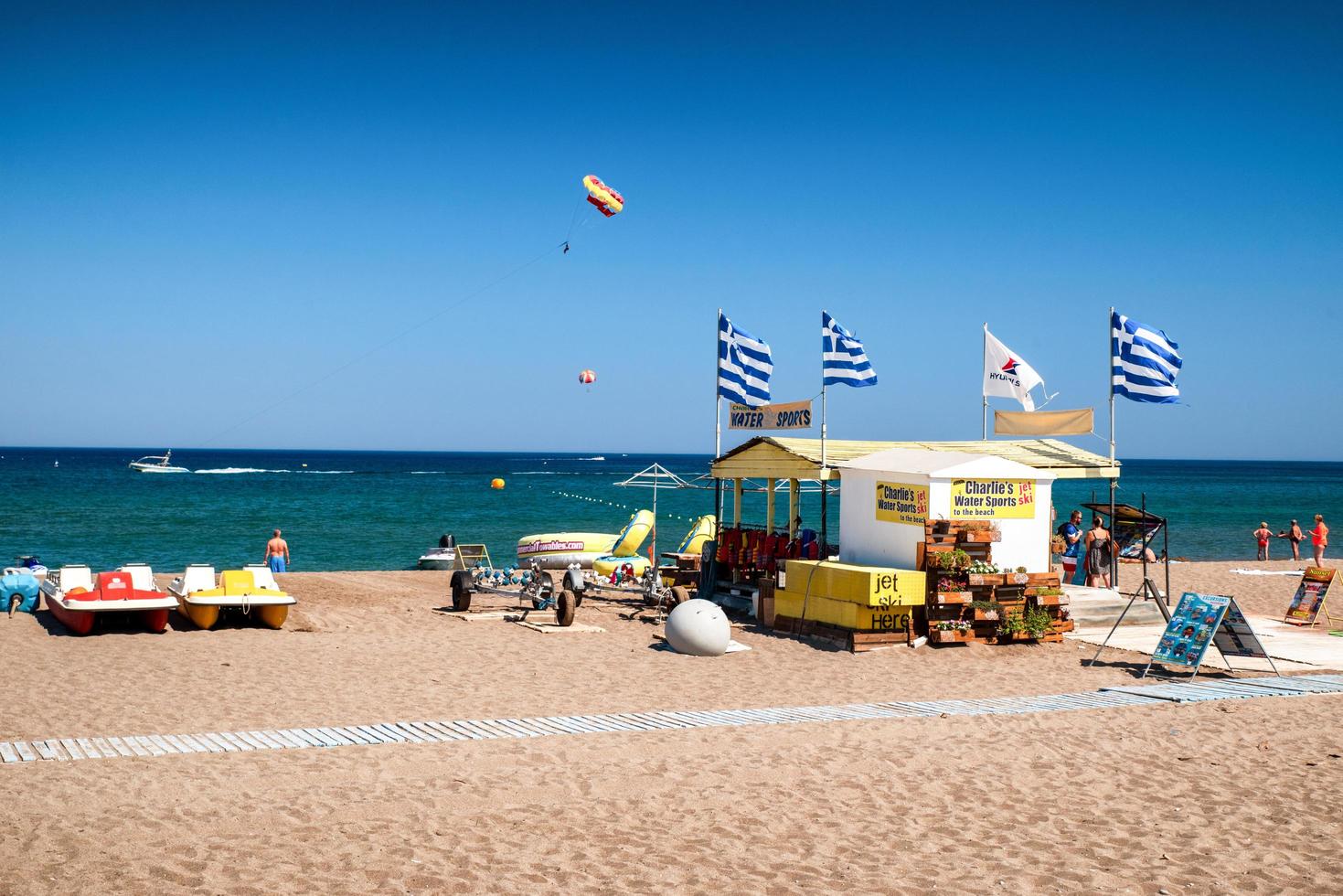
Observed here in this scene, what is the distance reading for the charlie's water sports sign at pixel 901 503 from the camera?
49.5 ft

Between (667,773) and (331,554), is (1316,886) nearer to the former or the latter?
(667,773)

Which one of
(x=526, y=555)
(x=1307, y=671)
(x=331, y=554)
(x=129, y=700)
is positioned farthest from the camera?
(x=331, y=554)

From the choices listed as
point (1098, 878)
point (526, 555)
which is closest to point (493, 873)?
point (1098, 878)

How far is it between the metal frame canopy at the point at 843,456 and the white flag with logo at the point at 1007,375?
0.94 metres

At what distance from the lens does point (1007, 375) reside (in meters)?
20.6

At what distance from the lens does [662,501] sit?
88125 millimetres

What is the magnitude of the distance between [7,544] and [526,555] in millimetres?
22395

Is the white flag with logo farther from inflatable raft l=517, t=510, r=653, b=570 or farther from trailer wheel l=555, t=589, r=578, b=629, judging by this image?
inflatable raft l=517, t=510, r=653, b=570

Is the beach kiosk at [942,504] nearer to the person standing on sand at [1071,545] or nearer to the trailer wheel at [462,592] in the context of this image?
the person standing on sand at [1071,545]

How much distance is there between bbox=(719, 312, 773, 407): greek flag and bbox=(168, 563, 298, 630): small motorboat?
7837mm

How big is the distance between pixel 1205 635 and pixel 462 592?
36.0 feet

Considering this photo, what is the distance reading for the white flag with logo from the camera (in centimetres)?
2036

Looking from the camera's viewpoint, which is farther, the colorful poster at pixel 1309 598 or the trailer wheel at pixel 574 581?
the trailer wheel at pixel 574 581

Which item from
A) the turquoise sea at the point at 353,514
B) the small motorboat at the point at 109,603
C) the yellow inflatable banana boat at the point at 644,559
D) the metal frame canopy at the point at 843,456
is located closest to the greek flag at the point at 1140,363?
the metal frame canopy at the point at 843,456
